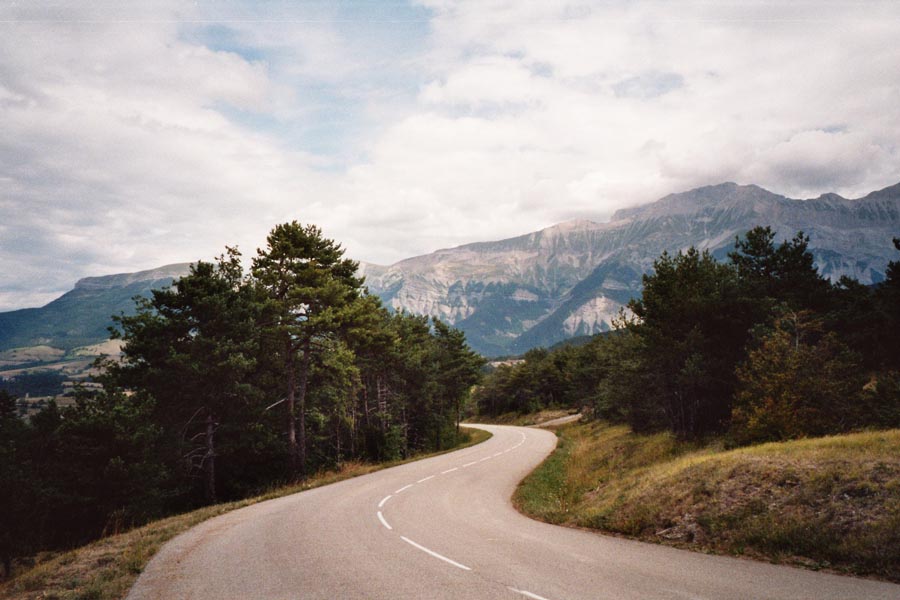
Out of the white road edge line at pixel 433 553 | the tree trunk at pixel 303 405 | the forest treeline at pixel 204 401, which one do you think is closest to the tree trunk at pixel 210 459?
the forest treeline at pixel 204 401

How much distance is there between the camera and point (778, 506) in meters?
9.77

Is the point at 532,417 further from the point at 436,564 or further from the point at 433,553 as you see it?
the point at 436,564

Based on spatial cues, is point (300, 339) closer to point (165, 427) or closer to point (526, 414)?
point (165, 427)

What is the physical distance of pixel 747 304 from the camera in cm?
2472

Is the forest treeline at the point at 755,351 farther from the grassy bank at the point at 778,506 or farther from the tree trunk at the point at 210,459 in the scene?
the tree trunk at the point at 210,459

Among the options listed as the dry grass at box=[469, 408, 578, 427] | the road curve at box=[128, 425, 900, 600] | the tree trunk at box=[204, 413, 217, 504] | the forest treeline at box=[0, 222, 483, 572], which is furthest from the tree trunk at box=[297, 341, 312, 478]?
the dry grass at box=[469, 408, 578, 427]

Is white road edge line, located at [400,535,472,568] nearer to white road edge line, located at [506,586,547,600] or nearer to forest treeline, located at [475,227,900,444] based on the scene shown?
white road edge line, located at [506,586,547,600]

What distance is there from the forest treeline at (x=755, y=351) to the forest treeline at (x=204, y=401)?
710 inches

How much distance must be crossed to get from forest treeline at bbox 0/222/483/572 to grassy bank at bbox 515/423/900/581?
51.7 feet

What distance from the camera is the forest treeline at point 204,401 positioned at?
22.6m

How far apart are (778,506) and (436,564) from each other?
728cm

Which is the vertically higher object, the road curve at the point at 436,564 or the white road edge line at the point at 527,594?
the white road edge line at the point at 527,594

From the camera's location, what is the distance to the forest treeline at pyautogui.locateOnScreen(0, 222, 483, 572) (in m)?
22.6

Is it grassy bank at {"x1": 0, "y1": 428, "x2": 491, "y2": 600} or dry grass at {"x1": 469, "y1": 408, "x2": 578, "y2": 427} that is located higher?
grassy bank at {"x1": 0, "y1": 428, "x2": 491, "y2": 600}
